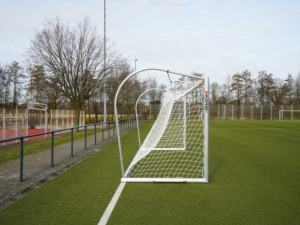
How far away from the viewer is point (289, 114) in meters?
39.4

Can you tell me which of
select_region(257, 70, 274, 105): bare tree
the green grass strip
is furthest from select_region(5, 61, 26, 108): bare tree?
select_region(257, 70, 274, 105): bare tree

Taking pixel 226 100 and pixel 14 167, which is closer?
pixel 14 167

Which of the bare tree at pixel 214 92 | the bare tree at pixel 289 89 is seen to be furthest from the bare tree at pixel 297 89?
the bare tree at pixel 214 92

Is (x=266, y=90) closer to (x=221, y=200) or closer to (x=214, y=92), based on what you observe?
(x=214, y=92)

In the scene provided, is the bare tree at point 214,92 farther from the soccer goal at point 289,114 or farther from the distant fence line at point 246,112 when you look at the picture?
the soccer goal at point 289,114

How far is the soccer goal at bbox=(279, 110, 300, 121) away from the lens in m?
39.1

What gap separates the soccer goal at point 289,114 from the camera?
128ft

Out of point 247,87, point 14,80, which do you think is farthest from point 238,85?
point 14,80

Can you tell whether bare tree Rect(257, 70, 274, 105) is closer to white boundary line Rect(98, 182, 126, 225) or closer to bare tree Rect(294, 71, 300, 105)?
bare tree Rect(294, 71, 300, 105)

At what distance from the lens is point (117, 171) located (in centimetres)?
523

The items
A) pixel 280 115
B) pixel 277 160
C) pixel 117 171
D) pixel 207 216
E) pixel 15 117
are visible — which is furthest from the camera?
pixel 280 115

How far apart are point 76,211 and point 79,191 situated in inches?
32.7

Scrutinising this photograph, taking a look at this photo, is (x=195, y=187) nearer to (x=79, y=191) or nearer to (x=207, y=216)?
(x=207, y=216)

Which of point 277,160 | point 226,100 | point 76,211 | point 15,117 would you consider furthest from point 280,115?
point 76,211
